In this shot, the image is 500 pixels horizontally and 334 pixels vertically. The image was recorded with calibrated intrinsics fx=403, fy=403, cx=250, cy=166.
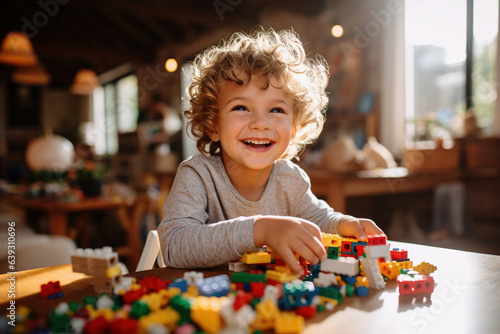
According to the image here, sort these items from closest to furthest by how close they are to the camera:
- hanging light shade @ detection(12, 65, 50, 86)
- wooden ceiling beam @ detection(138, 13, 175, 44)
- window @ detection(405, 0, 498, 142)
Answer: window @ detection(405, 0, 498, 142) → hanging light shade @ detection(12, 65, 50, 86) → wooden ceiling beam @ detection(138, 13, 175, 44)

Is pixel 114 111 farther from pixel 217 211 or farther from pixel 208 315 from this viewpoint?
pixel 208 315

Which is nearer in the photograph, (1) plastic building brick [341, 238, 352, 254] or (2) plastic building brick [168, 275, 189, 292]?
(2) plastic building brick [168, 275, 189, 292]

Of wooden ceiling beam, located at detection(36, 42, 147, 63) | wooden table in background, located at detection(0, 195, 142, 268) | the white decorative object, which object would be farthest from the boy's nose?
wooden ceiling beam, located at detection(36, 42, 147, 63)

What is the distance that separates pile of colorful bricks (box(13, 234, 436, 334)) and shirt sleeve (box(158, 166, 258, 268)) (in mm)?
32

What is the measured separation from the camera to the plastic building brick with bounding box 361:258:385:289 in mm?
585

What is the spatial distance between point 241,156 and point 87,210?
236cm

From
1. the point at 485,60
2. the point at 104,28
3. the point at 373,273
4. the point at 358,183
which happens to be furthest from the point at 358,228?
the point at 104,28

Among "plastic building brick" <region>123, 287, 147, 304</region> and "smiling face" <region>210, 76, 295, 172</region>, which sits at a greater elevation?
"smiling face" <region>210, 76, 295, 172</region>

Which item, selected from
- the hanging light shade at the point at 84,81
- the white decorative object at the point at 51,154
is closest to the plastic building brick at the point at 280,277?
the white decorative object at the point at 51,154

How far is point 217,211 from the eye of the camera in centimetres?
96

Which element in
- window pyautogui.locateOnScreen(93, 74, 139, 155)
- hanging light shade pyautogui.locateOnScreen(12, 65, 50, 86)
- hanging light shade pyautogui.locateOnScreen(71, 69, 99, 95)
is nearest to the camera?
hanging light shade pyautogui.locateOnScreen(12, 65, 50, 86)

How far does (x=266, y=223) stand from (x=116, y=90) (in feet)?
30.6

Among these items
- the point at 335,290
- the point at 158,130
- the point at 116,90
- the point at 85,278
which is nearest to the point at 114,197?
the point at 85,278

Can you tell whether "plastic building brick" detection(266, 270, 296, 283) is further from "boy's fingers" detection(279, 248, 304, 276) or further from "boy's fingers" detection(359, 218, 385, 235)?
"boy's fingers" detection(359, 218, 385, 235)
